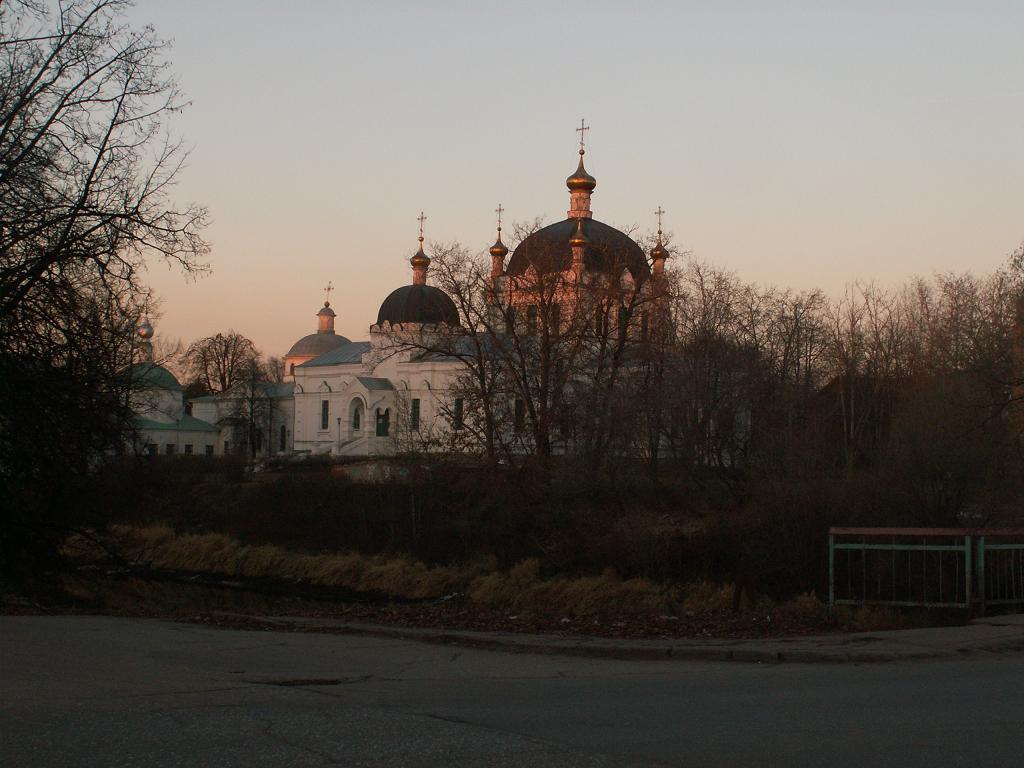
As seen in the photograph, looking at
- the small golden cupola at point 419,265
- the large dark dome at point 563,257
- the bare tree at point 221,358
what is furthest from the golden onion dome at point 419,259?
the bare tree at point 221,358

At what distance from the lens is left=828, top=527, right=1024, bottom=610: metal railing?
15.0 meters

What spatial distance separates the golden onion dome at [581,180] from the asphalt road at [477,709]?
52.5 meters

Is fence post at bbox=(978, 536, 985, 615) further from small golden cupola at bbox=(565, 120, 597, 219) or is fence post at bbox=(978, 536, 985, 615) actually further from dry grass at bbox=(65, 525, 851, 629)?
small golden cupola at bbox=(565, 120, 597, 219)

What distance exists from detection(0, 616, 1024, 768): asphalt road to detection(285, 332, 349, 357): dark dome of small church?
8057 cm

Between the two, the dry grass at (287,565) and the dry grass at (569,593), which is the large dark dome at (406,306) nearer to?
the dry grass at (287,565)

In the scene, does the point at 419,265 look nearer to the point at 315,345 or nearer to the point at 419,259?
the point at 419,259

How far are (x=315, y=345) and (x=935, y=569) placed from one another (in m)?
79.8

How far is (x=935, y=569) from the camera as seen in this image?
53.8 ft

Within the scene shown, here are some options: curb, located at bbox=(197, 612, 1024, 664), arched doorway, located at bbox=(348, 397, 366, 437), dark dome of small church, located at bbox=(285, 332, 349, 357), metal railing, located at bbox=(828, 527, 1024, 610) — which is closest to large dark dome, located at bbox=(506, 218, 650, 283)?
→ metal railing, located at bbox=(828, 527, 1024, 610)

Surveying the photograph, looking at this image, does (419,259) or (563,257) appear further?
(419,259)

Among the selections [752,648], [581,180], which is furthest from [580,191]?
[752,648]

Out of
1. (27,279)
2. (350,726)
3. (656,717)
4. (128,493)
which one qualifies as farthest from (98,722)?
(128,493)

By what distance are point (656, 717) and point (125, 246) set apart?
8473mm

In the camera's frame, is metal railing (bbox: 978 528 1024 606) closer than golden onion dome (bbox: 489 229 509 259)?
Yes
